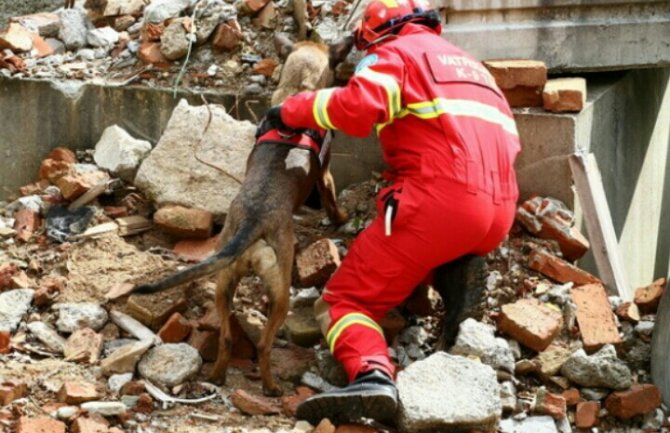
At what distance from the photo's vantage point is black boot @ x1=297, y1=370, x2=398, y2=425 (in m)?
5.64

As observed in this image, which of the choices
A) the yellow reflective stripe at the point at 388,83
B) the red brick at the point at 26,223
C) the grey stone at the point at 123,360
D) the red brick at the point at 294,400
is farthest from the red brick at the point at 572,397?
the red brick at the point at 26,223

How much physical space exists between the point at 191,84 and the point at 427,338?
267cm

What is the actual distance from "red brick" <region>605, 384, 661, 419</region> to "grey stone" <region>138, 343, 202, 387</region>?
2.17 m

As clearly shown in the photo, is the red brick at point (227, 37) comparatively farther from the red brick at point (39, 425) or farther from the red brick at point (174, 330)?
the red brick at point (39, 425)

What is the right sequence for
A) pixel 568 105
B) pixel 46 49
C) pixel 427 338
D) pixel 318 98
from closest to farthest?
pixel 318 98 < pixel 427 338 < pixel 568 105 < pixel 46 49

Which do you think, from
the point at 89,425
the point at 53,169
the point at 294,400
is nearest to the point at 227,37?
the point at 53,169

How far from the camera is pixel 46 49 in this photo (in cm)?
867

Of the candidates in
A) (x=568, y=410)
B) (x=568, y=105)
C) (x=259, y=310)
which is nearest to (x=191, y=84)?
(x=259, y=310)

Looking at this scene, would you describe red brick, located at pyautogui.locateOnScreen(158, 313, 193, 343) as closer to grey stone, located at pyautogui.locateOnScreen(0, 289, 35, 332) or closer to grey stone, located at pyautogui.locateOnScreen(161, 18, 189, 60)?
grey stone, located at pyautogui.locateOnScreen(0, 289, 35, 332)

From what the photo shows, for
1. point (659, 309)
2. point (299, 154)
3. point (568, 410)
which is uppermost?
point (299, 154)

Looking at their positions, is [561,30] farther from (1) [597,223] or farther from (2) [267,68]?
(2) [267,68]

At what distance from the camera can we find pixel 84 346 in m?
6.36

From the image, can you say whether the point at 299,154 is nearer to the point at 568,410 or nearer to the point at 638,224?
the point at 568,410

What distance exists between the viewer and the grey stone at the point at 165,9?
8375 millimetres
